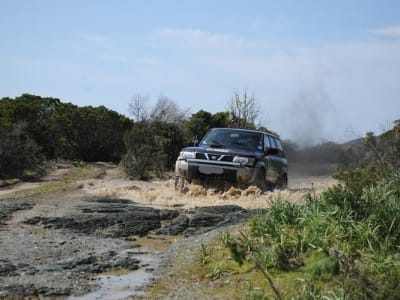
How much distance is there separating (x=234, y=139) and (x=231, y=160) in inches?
49.0

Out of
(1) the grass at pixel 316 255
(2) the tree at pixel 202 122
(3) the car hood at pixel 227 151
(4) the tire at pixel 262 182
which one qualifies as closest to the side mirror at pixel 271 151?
(3) the car hood at pixel 227 151

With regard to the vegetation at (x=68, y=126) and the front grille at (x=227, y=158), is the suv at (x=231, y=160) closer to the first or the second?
the front grille at (x=227, y=158)

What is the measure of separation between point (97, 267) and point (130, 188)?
9.48 m

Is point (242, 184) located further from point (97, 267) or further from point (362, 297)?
point (362, 297)

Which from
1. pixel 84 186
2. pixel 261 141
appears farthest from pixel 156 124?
pixel 261 141

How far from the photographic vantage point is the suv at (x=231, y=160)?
13914 millimetres

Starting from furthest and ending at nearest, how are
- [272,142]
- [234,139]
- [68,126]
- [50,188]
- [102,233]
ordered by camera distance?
1. [68,126]
2. [50,188]
3. [272,142]
4. [234,139]
5. [102,233]

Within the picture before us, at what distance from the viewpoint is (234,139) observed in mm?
15086

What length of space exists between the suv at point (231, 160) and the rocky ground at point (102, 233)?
353mm

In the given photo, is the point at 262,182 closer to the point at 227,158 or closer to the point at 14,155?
the point at 227,158

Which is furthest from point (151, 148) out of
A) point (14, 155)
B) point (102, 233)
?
point (102, 233)

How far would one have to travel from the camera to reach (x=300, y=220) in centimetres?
715

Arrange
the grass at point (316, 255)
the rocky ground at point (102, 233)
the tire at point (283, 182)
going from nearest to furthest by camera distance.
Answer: the grass at point (316, 255), the rocky ground at point (102, 233), the tire at point (283, 182)

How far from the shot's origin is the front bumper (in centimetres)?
1385
